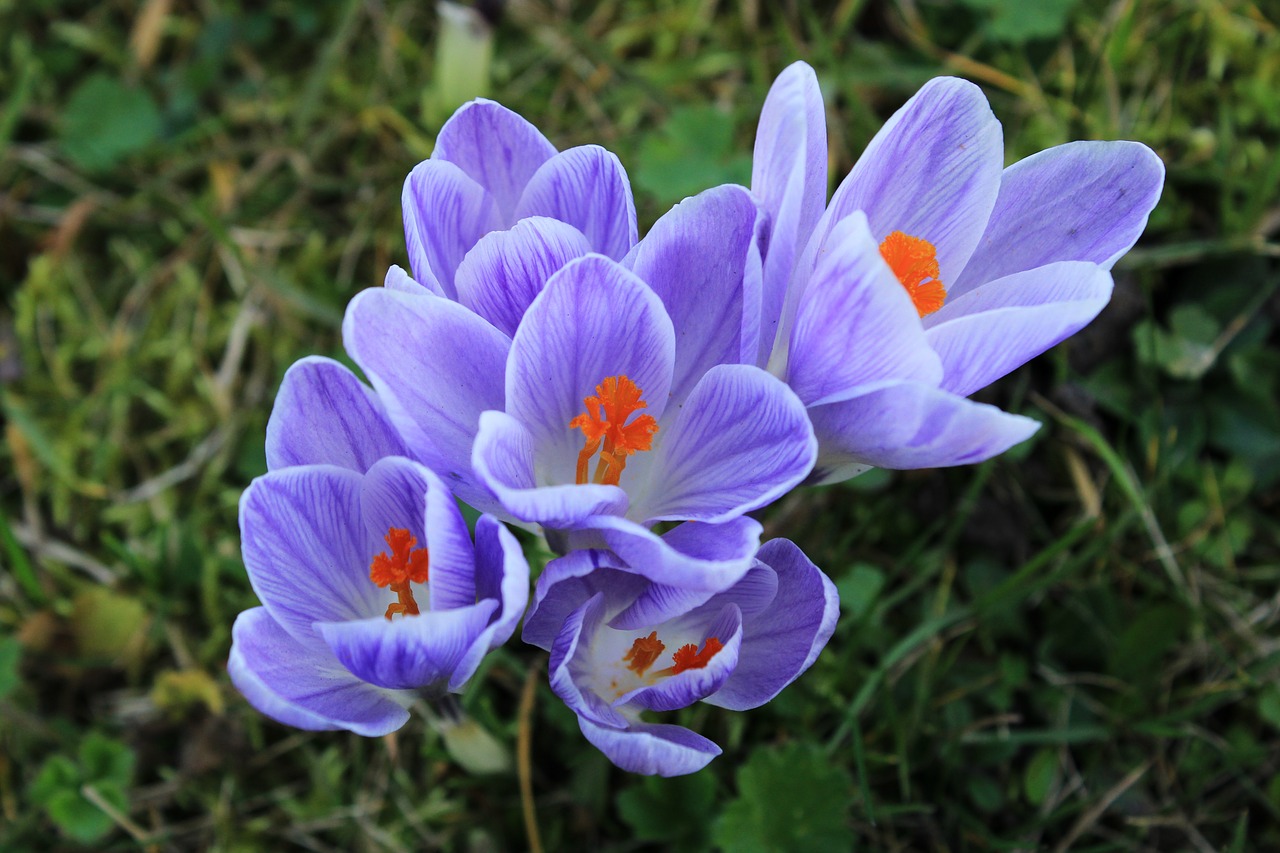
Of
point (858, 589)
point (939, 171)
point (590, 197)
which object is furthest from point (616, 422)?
point (858, 589)

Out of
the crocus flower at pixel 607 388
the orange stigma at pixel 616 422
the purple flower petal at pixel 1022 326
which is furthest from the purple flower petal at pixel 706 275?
the purple flower petal at pixel 1022 326

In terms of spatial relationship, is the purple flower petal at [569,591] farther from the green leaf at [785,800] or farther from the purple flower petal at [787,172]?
the green leaf at [785,800]

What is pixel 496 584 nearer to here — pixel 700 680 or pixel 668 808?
pixel 700 680

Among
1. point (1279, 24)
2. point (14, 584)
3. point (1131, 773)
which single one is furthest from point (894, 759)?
point (1279, 24)

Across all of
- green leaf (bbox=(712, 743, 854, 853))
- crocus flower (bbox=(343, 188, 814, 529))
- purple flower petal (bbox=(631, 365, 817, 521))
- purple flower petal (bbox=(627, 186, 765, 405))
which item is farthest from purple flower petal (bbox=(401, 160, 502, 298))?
green leaf (bbox=(712, 743, 854, 853))

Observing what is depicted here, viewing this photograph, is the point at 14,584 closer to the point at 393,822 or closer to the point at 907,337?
the point at 393,822

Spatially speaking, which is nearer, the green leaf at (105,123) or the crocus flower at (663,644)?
the crocus flower at (663,644)
